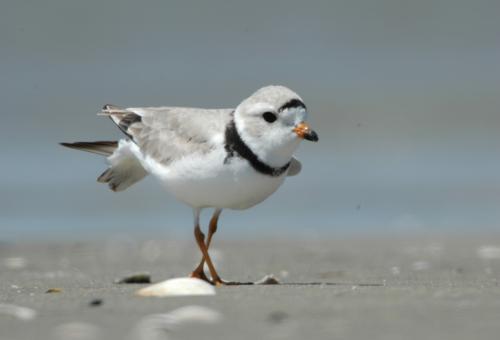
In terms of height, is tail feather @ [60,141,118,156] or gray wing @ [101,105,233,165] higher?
tail feather @ [60,141,118,156]

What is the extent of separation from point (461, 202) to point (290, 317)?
218 inches

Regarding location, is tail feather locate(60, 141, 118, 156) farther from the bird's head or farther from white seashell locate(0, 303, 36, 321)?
white seashell locate(0, 303, 36, 321)

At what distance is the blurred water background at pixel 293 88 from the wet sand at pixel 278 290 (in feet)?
2.57

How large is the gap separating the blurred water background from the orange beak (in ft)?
9.84

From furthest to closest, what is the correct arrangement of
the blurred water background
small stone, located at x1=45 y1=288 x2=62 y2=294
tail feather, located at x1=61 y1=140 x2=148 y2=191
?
the blurred water background → tail feather, located at x1=61 y1=140 x2=148 y2=191 → small stone, located at x1=45 y1=288 x2=62 y2=294

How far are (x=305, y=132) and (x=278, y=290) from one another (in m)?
0.80

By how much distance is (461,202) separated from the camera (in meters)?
8.98

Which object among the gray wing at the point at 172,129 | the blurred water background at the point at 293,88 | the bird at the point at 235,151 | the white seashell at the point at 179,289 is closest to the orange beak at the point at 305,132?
the bird at the point at 235,151

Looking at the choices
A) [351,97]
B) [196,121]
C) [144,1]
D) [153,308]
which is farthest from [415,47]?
[153,308]

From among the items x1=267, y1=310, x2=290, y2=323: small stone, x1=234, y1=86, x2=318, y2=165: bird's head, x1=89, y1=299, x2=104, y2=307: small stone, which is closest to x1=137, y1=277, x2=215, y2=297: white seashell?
x1=89, y1=299, x2=104, y2=307: small stone

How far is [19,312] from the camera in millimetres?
3900

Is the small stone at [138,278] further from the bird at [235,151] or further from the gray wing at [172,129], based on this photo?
the gray wing at [172,129]

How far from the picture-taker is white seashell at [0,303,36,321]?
3848 millimetres

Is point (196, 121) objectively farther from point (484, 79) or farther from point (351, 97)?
point (484, 79)
